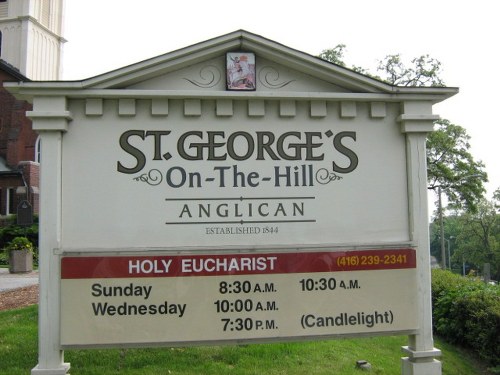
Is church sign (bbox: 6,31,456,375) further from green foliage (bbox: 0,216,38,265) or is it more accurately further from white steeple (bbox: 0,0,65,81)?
white steeple (bbox: 0,0,65,81)

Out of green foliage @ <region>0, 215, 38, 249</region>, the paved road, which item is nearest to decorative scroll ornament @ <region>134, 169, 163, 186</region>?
the paved road

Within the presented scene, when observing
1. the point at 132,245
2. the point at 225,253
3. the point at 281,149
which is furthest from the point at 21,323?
the point at 281,149

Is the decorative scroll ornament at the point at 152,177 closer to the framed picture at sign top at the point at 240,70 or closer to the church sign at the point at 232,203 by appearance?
the church sign at the point at 232,203

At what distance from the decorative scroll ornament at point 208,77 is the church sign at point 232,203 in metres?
0.01

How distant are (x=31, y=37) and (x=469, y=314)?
42.5 meters

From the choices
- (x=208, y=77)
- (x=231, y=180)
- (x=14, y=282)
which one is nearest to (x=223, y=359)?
(x=231, y=180)

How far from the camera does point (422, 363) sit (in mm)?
5309

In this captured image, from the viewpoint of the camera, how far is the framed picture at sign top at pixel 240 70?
17.3 ft

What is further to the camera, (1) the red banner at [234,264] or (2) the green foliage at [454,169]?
(2) the green foliage at [454,169]

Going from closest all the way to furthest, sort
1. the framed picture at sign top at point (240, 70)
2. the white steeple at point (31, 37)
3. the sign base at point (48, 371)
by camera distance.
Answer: the sign base at point (48, 371) → the framed picture at sign top at point (240, 70) → the white steeple at point (31, 37)

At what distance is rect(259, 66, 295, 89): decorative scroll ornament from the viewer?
17.7ft

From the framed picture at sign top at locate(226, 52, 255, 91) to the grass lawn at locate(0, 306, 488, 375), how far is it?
3335 millimetres

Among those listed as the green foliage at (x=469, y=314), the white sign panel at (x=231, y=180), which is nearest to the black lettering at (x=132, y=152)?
the white sign panel at (x=231, y=180)

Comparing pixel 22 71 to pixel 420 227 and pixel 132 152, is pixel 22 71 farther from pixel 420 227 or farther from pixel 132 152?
pixel 420 227
